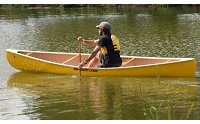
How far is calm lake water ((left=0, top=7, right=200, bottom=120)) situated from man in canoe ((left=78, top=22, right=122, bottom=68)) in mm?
383

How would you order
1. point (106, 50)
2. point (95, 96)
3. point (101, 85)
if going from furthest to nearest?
point (106, 50) → point (101, 85) → point (95, 96)

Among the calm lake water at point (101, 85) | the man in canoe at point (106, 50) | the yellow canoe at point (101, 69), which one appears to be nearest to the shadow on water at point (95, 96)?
the calm lake water at point (101, 85)

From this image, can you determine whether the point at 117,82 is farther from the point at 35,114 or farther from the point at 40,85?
the point at 35,114

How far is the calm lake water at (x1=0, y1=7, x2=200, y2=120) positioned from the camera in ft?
28.2

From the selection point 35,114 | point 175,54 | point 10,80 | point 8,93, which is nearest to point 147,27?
point 175,54

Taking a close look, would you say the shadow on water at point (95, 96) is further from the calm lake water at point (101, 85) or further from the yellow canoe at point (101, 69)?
the yellow canoe at point (101, 69)

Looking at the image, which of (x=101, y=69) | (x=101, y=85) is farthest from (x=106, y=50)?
(x=101, y=85)

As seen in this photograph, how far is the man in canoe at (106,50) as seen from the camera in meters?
11.6

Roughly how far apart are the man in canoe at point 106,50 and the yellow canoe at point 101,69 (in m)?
0.22

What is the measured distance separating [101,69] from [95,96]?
1.85 meters

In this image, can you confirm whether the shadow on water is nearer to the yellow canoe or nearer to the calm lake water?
the calm lake water

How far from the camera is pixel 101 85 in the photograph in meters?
11.2

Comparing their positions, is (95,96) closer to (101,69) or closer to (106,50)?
(101,69)

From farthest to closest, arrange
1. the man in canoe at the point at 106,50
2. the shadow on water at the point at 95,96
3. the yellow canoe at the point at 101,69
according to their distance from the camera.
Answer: the man in canoe at the point at 106,50 < the yellow canoe at the point at 101,69 < the shadow on water at the point at 95,96
